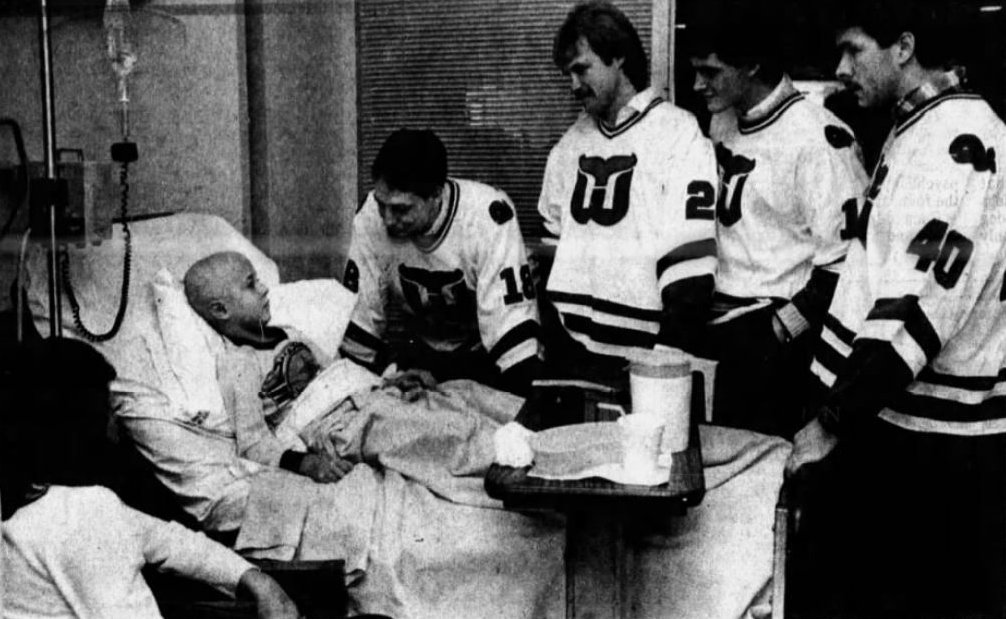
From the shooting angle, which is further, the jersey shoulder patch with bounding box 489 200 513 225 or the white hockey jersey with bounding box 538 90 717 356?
the jersey shoulder patch with bounding box 489 200 513 225

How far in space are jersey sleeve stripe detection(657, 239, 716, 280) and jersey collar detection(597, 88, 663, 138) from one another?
0.97 feet

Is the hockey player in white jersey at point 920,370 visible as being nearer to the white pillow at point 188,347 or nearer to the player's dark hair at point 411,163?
the player's dark hair at point 411,163

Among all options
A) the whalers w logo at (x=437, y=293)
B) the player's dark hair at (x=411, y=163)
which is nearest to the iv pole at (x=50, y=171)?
the player's dark hair at (x=411, y=163)

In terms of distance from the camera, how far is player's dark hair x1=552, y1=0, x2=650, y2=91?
253cm

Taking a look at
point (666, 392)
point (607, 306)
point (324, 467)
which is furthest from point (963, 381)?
point (324, 467)

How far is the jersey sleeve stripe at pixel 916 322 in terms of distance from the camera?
179 centimetres

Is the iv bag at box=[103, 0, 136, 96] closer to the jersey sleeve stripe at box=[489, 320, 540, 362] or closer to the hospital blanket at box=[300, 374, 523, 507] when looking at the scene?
the hospital blanket at box=[300, 374, 523, 507]

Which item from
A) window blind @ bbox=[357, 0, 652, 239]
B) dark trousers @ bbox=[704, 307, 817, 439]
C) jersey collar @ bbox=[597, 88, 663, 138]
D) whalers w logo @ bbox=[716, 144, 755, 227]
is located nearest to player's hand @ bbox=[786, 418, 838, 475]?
dark trousers @ bbox=[704, 307, 817, 439]

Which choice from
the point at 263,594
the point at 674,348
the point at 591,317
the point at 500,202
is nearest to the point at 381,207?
the point at 500,202

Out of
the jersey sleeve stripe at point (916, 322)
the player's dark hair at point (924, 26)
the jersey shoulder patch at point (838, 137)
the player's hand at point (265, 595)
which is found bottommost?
the player's hand at point (265, 595)

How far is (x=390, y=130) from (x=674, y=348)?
Answer: 43.4 inches

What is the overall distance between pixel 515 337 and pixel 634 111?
543 mm

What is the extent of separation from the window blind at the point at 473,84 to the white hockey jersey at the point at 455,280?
51cm

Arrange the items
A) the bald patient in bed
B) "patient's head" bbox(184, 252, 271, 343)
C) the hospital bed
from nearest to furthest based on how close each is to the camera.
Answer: the hospital bed
the bald patient in bed
"patient's head" bbox(184, 252, 271, 343)
